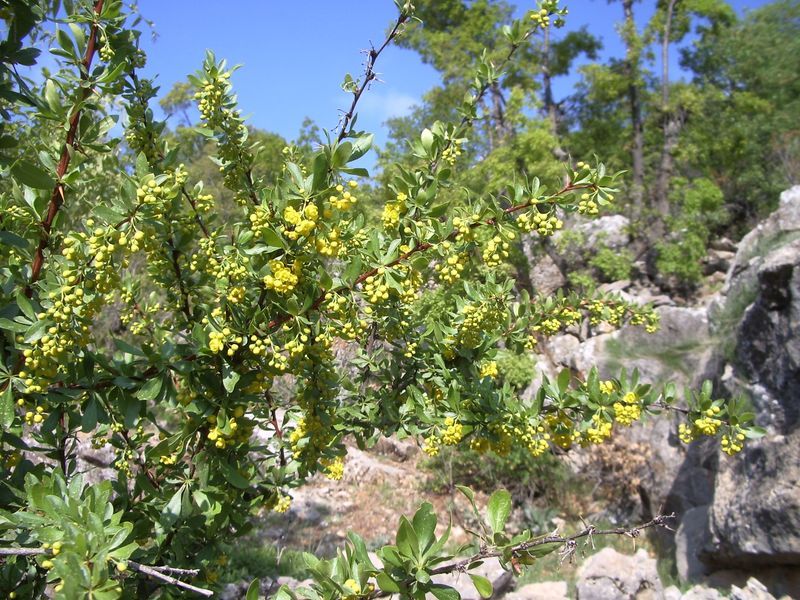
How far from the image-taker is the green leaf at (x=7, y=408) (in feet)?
4.45

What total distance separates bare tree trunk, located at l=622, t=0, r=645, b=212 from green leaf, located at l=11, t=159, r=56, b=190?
15.6 metres

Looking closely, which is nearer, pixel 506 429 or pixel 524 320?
pixel 506 429

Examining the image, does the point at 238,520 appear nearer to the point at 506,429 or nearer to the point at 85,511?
the point at 85,511

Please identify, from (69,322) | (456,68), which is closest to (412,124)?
(456,68)

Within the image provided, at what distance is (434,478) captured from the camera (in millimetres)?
7512

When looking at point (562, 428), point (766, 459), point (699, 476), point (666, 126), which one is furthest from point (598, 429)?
point (666, 126)

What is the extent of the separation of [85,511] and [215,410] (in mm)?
474

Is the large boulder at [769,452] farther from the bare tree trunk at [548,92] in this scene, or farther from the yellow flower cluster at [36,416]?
the bare tree trunk at [548,92]

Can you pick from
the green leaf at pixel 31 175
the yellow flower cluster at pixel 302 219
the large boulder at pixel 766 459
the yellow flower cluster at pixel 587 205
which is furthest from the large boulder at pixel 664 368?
the green leaf at pixel 31 175

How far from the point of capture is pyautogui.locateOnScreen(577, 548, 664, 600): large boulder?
423 centimetres

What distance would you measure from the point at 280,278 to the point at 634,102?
17.6 metres

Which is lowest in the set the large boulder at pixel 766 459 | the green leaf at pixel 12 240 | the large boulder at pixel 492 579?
Answer: the large boulder at pixel 492 579

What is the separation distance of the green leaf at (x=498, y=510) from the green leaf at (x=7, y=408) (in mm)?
1111

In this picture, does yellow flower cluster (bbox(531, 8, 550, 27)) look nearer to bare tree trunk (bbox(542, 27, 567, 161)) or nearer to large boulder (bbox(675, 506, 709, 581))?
large boulder (bbox(675, 506, 709, 581))
